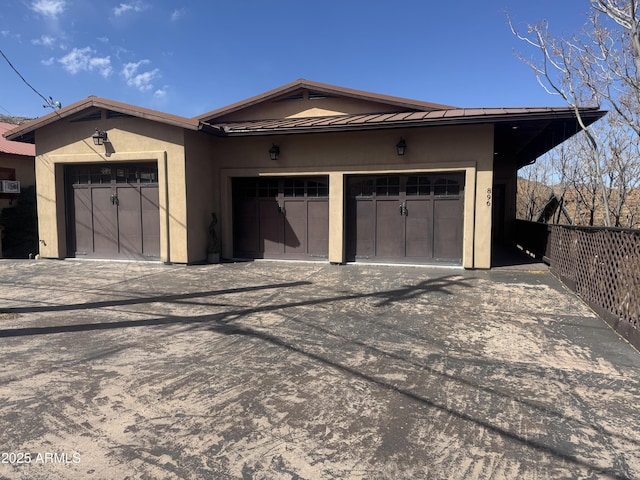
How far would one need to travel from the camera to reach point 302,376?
12.0 feet

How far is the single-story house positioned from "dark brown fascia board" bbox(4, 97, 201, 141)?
0.04m

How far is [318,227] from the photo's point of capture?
35.8 feet

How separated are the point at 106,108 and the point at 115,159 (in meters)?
1.24

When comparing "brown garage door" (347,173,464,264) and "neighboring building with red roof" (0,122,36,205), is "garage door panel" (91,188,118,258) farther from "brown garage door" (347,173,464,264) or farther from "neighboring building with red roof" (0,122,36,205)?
"brown garage door" (347,173,464,264)

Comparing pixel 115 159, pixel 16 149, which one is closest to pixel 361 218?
pixel 115 159

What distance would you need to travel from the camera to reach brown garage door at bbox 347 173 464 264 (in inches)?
394

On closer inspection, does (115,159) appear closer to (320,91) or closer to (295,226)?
(295,226)

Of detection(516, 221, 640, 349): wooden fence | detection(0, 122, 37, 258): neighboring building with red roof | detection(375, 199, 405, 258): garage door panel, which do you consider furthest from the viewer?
detection(0, 122, 37, 258): neighboring building with red roof

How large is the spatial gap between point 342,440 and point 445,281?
6.07 metres

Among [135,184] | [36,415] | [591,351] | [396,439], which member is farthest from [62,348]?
[135,184]

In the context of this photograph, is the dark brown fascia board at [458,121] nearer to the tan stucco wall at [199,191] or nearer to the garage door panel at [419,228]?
the tan stucco wall at [199,191]

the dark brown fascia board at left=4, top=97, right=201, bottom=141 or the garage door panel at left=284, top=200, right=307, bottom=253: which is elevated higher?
the dark brown fascia board at left=4, top=97, right=201, bottom=141

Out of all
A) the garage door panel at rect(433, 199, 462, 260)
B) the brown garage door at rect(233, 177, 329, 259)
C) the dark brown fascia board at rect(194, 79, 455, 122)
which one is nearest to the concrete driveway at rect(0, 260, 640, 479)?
the garage door panel at rect(433, 199, 462, 260)

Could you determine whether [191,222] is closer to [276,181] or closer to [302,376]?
[276,181]
